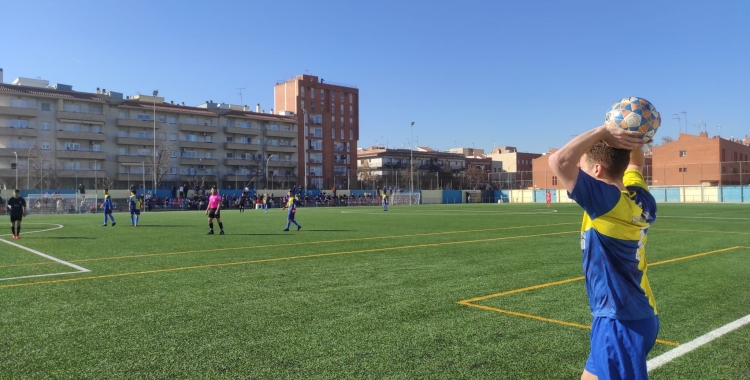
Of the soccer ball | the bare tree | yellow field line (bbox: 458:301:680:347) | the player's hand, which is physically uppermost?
the bare tree

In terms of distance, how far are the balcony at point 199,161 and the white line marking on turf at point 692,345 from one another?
298ft

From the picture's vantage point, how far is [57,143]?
257ft

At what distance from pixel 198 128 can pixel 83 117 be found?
57.3 ft

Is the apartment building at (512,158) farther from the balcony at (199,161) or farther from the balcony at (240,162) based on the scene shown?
the balcony at (199,161)

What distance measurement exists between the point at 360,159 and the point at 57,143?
66364 millimetres

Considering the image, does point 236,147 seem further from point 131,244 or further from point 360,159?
point 131,244

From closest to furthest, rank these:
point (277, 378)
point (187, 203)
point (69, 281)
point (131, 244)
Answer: point (277, 378)
point (69, 281)
point (131, 244)
point (187, 203)

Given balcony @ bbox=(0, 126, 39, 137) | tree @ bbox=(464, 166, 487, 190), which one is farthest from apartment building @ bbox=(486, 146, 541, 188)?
balcony @ bbox=(0, 126, 39, 137)

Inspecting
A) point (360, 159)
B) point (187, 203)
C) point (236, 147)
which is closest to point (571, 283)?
point (187, 203)

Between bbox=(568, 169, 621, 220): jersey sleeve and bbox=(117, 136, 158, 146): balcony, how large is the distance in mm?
90159

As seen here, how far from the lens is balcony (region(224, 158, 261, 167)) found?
95.0 metres

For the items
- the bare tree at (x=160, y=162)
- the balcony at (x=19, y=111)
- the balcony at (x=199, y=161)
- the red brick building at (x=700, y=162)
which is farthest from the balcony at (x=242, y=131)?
the red brick building at (x=700, y=162)

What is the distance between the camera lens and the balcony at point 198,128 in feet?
294

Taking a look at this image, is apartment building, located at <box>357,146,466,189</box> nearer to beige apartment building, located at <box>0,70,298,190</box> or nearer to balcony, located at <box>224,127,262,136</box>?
beige apartment building, located at <box>0,70,298,190</box>
